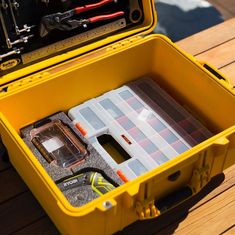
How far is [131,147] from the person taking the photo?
48.2 inches

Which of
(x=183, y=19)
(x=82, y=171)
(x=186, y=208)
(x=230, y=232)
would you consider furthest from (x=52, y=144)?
(x=183, y=19)

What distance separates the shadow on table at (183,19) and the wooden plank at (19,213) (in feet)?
2.69

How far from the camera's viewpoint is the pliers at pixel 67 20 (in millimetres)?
1145

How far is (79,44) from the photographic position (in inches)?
48.6

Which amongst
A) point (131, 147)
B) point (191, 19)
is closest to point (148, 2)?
point (131, 147)

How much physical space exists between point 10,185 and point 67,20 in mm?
430

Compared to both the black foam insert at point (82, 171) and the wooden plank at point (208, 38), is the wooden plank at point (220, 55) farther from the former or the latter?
the black foam insert at point (82, 171)

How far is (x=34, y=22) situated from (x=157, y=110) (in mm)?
389

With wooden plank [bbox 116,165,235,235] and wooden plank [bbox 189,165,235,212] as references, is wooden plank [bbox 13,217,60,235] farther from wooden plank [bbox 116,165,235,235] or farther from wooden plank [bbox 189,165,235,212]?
wooden plank [bbox 189,165,235,212]

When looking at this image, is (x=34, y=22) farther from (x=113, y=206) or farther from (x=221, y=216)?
(x=221, y=216)

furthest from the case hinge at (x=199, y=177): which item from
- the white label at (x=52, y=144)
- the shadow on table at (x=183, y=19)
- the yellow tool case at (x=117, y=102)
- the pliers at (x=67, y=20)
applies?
the shadow on table at (x=183, y=19)

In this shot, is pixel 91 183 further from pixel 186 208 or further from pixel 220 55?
pixel 220 55

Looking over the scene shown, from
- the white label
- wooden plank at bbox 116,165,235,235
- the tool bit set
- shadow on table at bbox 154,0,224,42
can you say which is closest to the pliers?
the tool bit set

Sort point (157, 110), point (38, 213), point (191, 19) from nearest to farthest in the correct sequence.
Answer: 1. point (38, 213)
2. point (157, 110)
3. point (191, 19)
